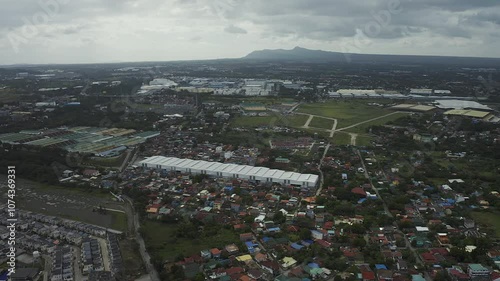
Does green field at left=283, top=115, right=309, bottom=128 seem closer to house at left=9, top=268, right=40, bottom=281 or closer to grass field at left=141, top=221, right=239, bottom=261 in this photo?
grass field at left=141, top=221, right=239, bottom=261

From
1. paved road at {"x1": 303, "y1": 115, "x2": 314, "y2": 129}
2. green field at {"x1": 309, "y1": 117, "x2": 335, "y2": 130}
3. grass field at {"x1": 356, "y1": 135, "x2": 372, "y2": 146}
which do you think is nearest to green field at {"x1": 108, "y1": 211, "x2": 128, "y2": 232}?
grass field at {"x1": 356, "y1": 135, "x2": 372, "y2": 146}

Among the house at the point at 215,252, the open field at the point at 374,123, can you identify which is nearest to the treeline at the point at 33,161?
the house at the point at 215,252

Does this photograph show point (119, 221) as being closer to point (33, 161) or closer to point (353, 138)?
point (33, 161)

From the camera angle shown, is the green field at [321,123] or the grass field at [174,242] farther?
the green field at [321,123]

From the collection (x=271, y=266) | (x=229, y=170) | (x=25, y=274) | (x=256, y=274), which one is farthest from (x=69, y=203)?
(x=271, y=266)

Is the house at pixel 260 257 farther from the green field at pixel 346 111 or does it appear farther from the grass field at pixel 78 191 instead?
the green field at pixel 346 111

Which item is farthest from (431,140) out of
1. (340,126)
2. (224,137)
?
(224,137)
